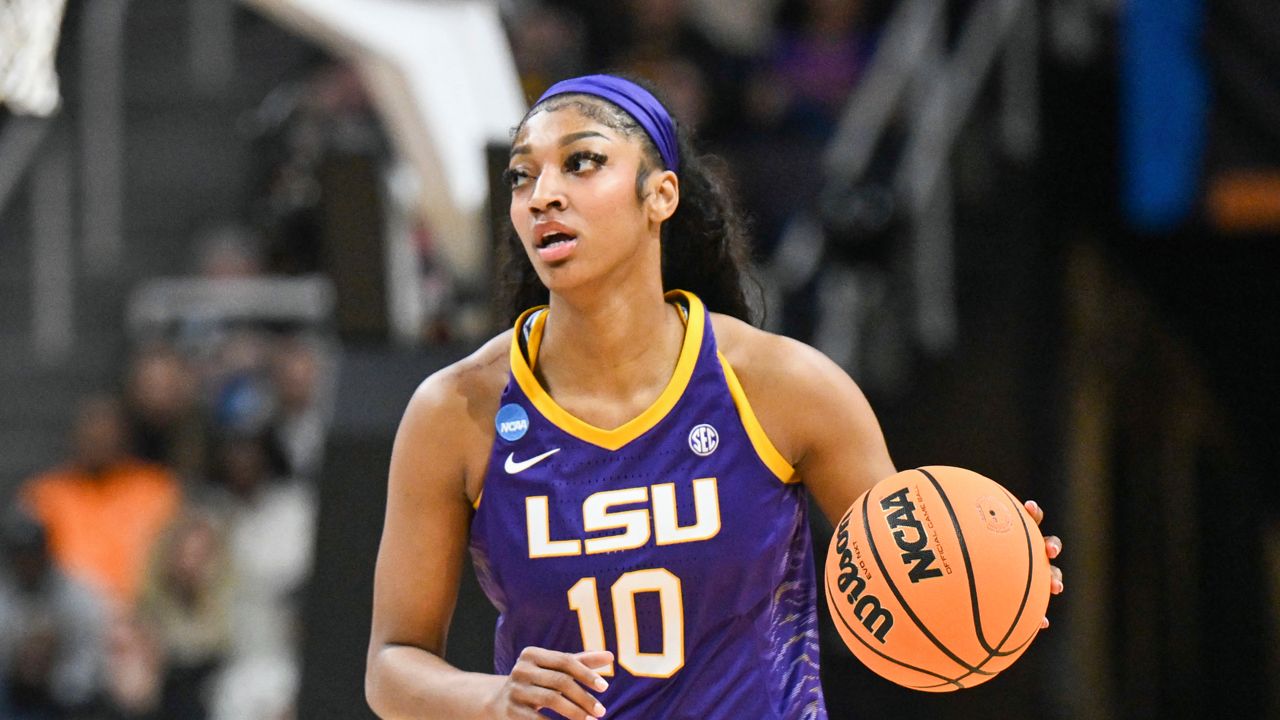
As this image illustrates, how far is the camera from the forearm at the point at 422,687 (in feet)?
10.7

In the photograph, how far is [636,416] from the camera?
11.5ft

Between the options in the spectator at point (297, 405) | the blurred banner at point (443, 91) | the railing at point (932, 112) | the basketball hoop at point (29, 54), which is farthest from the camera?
the railing at point (932, 112)

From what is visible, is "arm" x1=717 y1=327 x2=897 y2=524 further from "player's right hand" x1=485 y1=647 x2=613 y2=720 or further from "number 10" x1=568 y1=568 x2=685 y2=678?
"player's right hand" x1=485 y1=647 x2=613 y2=720


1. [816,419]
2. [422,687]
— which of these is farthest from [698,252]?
[422,687]

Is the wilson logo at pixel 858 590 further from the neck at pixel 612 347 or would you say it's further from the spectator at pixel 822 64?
the spectator at pixel 822 64

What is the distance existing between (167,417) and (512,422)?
21.7 ft

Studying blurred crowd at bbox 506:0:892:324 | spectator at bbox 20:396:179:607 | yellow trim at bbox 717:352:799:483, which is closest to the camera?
yellow trim at bbox 717:352:799:483

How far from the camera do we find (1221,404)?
12.1m

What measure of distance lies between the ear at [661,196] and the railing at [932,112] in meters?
6.16

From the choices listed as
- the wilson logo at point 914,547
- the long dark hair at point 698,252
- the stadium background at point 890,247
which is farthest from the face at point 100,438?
the wilson logo at point 914,547

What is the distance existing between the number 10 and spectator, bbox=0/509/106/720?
6.08 m

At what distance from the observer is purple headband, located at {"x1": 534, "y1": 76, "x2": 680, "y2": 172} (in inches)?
138

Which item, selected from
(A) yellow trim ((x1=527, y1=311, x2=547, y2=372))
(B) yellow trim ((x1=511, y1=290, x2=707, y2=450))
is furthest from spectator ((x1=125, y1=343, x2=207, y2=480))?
(B) yellow trim ((x1=511, y1=290, x2=707, y2=450))

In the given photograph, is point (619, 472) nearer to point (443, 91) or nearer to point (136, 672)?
point (443, 91)
